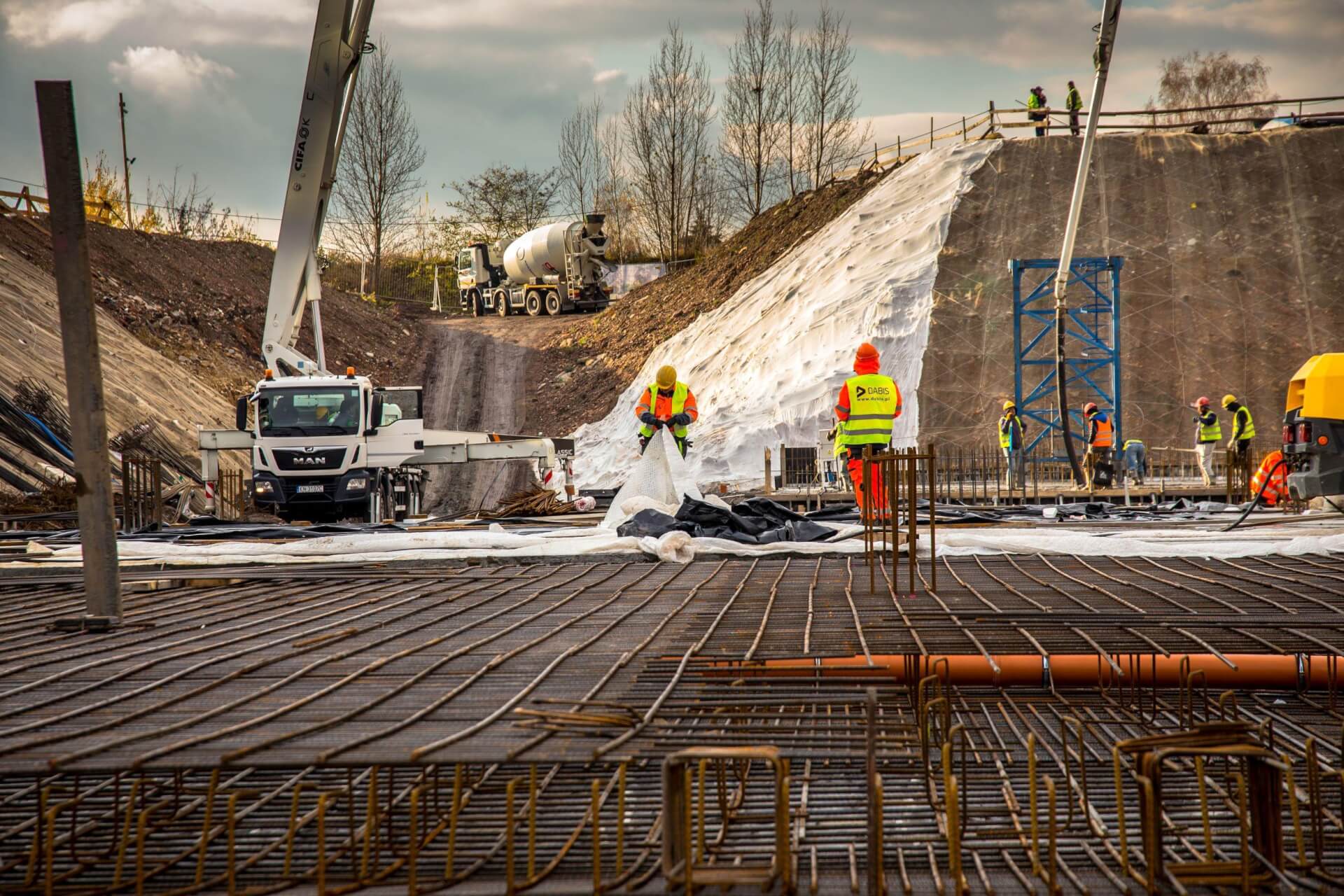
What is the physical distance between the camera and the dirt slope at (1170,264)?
2755cm

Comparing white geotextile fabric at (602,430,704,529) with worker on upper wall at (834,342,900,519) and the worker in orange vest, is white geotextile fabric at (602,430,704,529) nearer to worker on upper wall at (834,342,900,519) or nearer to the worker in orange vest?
worker on upper wall at (834,342,900,519)

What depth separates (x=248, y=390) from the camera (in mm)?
28781

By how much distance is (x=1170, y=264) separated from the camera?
29969 millimetres

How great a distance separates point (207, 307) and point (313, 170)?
1626cm

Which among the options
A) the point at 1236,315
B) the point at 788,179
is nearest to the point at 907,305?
the point at 1236,315

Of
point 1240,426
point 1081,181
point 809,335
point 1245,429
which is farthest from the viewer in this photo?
point 809,335

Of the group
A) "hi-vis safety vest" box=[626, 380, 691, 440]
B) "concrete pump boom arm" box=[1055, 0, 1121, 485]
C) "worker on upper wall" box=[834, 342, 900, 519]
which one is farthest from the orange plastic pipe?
"concrete pump boom arm" box=[1055, 0, 1121, 485]

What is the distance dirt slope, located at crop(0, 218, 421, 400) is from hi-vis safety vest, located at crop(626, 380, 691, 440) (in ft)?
63.5

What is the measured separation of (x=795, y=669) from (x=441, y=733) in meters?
1.43

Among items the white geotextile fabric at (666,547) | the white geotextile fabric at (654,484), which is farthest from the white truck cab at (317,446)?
the white geotextile fabric at (654,484)

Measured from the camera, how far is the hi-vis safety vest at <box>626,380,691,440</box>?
11477mm

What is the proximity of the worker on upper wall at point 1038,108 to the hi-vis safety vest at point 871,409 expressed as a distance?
25.3 meters

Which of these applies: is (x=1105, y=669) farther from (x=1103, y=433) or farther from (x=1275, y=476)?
(x=1103, y=433)

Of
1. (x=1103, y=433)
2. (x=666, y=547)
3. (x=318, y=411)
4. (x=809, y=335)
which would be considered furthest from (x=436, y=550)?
(x=809, y=335)
